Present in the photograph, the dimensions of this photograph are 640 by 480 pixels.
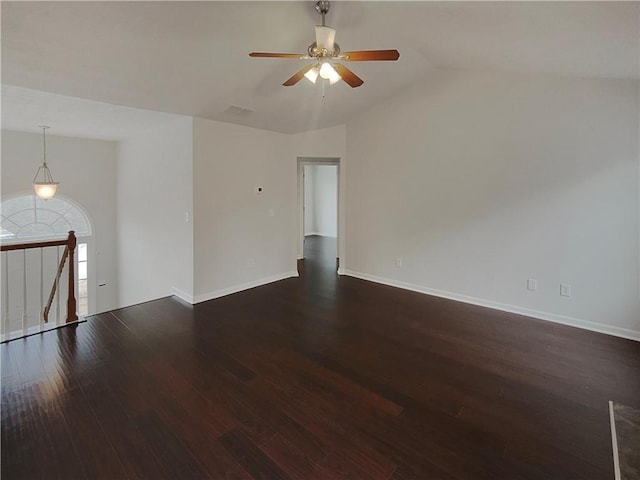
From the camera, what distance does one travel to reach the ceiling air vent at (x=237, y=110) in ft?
12.8

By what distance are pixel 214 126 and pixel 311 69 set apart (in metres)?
2.17

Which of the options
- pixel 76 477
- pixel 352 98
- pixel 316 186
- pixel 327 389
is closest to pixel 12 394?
pixel 76 477

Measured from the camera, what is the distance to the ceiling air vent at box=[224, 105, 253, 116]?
12.8 ft

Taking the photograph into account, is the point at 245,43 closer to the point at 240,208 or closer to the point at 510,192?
the point at 240,208

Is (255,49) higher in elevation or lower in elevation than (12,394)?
higher

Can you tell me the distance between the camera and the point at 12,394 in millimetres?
2238

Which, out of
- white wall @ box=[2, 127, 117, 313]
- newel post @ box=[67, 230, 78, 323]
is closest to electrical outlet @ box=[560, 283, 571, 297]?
newel post @ box=[67, 230, 78, 323]

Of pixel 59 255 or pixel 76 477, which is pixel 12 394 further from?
pixel 59 255

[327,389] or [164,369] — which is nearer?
[327,389]

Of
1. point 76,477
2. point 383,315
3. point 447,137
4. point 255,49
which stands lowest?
point 76,477

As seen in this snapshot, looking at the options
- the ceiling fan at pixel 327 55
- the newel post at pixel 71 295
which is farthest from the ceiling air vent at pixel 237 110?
the newel post at pixel 71 295

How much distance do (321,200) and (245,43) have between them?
7484 mm

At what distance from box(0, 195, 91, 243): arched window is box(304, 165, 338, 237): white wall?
5.78 m

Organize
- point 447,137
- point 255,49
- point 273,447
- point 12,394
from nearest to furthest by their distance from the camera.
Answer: point 273,447 < point 12,394 < point 255,49 < point 447,137
